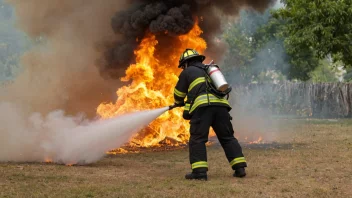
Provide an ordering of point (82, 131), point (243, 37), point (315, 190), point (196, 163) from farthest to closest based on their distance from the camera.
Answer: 1. point (243, 37)
2. point (82, 131)
3. point (196, 163)
4. point (315, 190)

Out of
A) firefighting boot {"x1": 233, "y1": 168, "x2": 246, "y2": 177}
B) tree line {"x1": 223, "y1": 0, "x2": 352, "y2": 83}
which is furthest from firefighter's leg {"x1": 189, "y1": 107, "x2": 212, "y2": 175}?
tree line {"x1": 223, "y1": 0, "x2": 352, "y2": 83}

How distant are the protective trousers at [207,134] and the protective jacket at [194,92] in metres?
0.09

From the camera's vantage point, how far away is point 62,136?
29.5 ft

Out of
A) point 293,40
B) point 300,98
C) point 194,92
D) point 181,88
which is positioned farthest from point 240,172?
point 300,98

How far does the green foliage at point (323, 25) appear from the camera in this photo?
59.1 ft

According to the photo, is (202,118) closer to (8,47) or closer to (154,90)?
(154,90)

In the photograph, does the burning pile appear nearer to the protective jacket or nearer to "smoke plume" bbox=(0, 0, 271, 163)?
"smoke plume" bbox=(0, 0, 271, 163)

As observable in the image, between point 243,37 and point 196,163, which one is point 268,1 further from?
point 243,37

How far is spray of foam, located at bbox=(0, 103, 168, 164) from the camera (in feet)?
28.5

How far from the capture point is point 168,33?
456 inches

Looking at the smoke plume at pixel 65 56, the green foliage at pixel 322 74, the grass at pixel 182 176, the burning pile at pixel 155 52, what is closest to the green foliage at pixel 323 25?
the burning pile at pixel 155 52

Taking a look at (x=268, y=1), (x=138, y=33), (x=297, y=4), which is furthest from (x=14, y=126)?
(x=297, y=4)

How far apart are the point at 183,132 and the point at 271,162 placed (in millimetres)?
3769

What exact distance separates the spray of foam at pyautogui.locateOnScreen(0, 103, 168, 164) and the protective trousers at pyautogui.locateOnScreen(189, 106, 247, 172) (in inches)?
42.4
